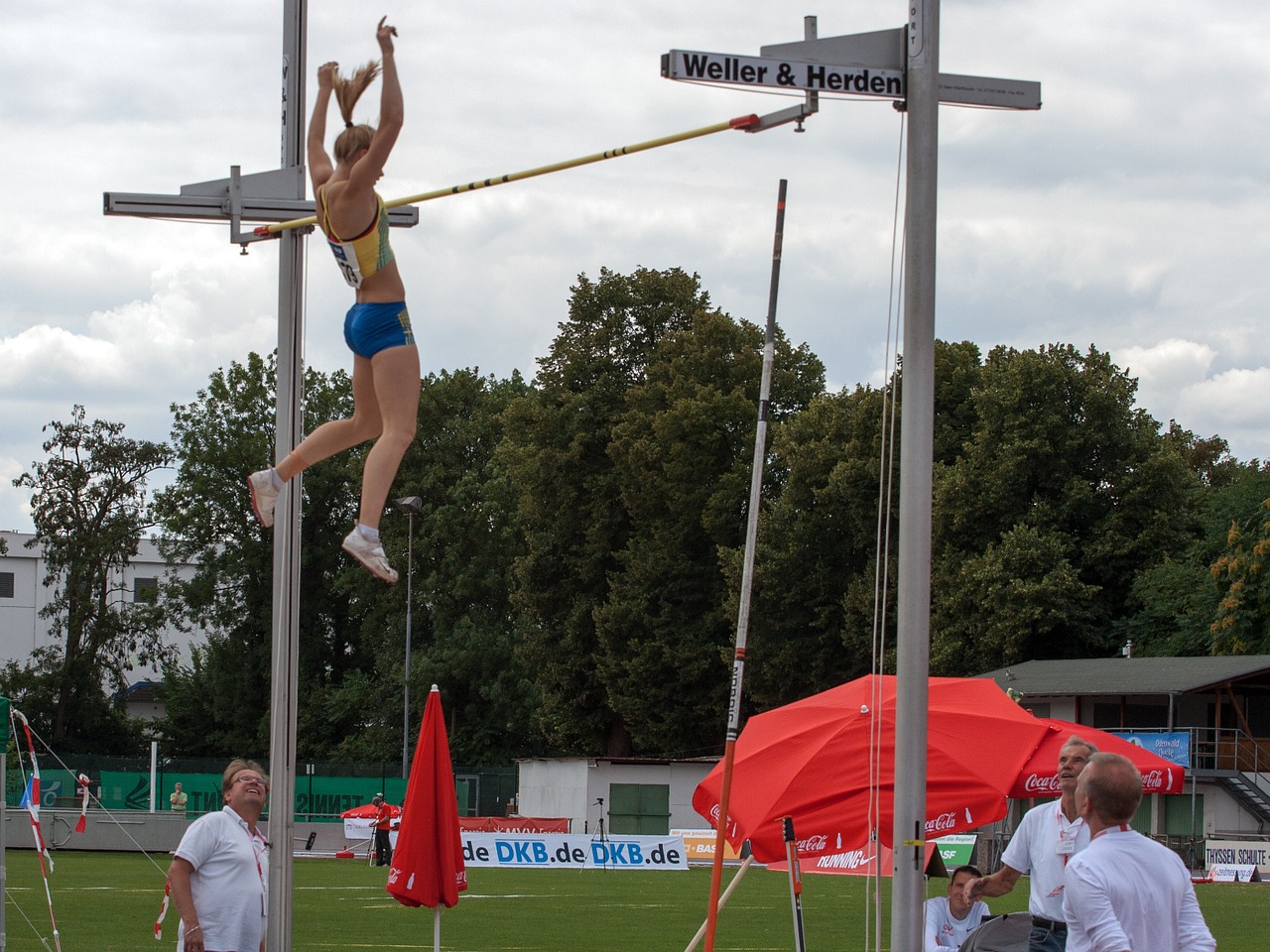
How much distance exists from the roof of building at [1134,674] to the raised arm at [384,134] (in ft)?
109

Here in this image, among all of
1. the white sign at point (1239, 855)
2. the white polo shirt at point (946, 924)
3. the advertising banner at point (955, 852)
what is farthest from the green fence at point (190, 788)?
the white polo shirt at point (946, 924)

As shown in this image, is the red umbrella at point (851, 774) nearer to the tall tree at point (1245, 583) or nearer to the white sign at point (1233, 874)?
the white sign at point (1233, 874)

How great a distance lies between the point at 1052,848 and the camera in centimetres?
708

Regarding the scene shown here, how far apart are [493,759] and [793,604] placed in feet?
48.7

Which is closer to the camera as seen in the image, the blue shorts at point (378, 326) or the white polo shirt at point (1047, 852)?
the blue shorts at point (378, 326)

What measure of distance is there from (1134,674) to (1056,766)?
31.3 metres

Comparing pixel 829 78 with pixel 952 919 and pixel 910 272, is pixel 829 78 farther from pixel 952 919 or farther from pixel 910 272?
pixel 952 919

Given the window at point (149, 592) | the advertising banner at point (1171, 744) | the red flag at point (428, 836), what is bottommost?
the advertising banner at point (1171, 744)

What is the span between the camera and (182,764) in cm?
4566

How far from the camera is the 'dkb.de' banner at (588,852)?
106 ft

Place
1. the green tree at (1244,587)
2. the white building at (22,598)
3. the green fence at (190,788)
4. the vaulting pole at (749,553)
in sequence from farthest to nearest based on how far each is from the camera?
1. the white building at (22,598)
2. the green fence at (190,788)
3. the green tree at (1244,587)
4. the vaulting pole at (749,553)

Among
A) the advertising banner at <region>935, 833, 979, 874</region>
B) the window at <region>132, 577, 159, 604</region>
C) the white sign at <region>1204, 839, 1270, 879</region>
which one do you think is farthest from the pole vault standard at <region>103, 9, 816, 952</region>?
the window at <region>132, 577, 159, 604</region>

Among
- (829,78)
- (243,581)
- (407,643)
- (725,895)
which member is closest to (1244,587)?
(407,643)

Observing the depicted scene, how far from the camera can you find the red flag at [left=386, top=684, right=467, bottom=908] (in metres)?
10.5
